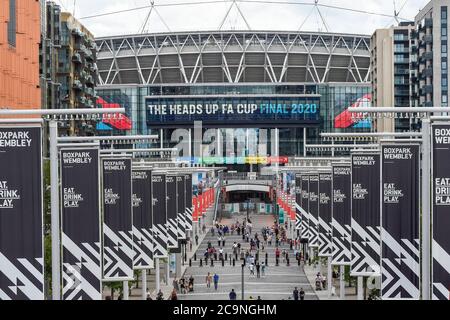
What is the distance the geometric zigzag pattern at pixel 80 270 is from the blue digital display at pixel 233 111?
5974 inches

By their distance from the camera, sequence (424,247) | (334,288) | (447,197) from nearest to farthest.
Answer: (447,197), (424,247), (334,288)

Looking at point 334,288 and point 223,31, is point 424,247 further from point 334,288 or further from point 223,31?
point 223,31

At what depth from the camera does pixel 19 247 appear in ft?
63.3

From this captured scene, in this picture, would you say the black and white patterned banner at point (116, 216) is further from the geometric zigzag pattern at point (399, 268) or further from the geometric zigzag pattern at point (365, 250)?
the geometric zigzag pattern at point (399, 268)

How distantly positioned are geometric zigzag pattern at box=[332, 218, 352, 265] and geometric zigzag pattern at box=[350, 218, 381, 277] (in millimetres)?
5849

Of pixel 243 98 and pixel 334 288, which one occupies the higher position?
pixel 243 98

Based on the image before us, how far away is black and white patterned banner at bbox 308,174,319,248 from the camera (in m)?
55.4

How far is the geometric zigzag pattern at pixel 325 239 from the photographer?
5059 centimetres

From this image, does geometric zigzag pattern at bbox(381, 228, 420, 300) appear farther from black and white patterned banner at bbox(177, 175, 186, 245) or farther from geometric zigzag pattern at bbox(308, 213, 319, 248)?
black and white patterned banner at bbox(177, 175, 186, 245)

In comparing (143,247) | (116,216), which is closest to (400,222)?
(116,216)

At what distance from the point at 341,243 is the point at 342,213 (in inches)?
63.0
